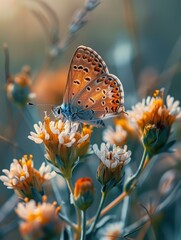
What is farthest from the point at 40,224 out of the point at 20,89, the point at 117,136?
the point at 20,89

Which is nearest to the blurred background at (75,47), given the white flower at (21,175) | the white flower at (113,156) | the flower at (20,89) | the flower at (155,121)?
the flower at (20,89)

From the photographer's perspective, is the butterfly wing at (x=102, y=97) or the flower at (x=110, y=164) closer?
the flower at (x=110, y=164)

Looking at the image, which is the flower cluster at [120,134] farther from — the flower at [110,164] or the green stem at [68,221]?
the green stem at [68,221]

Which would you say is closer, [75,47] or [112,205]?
[112,205]

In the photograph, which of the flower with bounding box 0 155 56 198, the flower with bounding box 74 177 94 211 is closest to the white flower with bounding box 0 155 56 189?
the flower with bounding box 0 155 56 198

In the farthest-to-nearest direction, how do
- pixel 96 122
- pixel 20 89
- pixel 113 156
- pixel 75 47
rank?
pixel 75 47 → pixel 20 89 → pixel 96 122 → pixel 113 156

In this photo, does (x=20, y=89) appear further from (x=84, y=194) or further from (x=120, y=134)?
(x=84, y=194)

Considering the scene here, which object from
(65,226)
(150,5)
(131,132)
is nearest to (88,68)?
(131,132)
